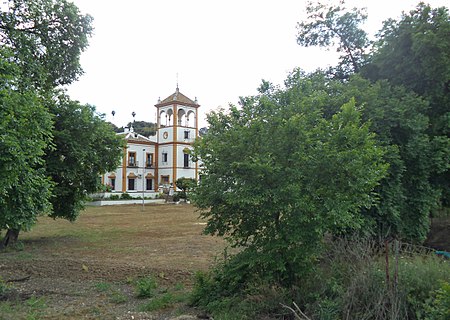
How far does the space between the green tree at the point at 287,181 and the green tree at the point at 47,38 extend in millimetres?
7374

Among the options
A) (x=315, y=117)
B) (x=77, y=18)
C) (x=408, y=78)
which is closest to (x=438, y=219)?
(x=408, y=78)

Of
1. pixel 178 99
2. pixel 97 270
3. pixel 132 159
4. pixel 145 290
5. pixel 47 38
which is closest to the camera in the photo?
pixel 145 290

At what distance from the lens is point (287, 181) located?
5.73m

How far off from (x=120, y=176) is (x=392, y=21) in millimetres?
39594

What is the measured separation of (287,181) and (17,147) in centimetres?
449

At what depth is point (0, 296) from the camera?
7289 millimetres

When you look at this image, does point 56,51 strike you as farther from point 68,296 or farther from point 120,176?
point 120,176

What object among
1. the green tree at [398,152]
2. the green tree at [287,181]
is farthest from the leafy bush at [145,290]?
the green tree at [398,152]

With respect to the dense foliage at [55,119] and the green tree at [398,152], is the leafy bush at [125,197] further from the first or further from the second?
the green tree at [398,152]

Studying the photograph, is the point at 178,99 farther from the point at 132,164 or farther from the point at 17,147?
the point at 17,147

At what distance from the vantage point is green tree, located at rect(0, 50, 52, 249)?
650cm

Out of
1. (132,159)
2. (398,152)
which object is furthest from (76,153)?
(132,159)

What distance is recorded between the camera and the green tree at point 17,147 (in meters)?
6.50

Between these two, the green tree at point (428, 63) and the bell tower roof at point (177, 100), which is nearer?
the green tree at point (428, 63)
